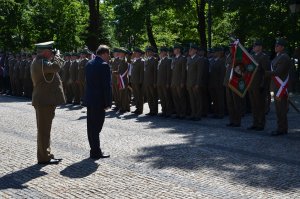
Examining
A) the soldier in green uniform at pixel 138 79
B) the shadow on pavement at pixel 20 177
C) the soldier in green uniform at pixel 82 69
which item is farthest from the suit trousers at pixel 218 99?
the shadow on pavement at pixel 20 177

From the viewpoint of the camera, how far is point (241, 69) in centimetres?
1229

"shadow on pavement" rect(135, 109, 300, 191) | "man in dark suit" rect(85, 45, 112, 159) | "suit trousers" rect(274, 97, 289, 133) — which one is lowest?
"shadow on pavement" rect(135, 109, 300, 191)

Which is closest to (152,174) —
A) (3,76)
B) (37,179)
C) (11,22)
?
(37,179)

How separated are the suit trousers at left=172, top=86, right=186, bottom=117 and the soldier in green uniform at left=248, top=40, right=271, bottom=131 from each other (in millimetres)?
2763

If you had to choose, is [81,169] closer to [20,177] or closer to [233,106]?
[20,177]

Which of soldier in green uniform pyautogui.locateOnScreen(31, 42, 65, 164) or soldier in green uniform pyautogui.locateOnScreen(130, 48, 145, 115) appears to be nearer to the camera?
soldier in green uniform pyautogui.locateOnScreen(31, 42, 65, 164)

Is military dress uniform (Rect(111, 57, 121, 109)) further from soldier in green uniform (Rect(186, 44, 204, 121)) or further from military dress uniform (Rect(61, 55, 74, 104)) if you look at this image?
military dress uniform (Rect(61, 55, 74, 104))

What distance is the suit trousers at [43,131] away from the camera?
8656 millimetres

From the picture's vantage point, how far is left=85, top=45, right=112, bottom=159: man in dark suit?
899 centimetres

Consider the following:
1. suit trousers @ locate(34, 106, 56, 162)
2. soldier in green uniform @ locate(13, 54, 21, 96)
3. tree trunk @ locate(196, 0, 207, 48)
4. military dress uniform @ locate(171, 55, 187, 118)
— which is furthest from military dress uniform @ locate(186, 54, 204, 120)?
tree trunk @ locate(196, 0, 207, 48)

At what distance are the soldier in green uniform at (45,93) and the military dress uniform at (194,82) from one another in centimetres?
618

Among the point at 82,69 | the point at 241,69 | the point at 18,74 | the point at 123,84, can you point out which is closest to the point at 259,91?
the point at 241,69

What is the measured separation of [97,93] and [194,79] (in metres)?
5.78

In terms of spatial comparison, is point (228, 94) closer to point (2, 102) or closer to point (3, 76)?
point (2, 102)
